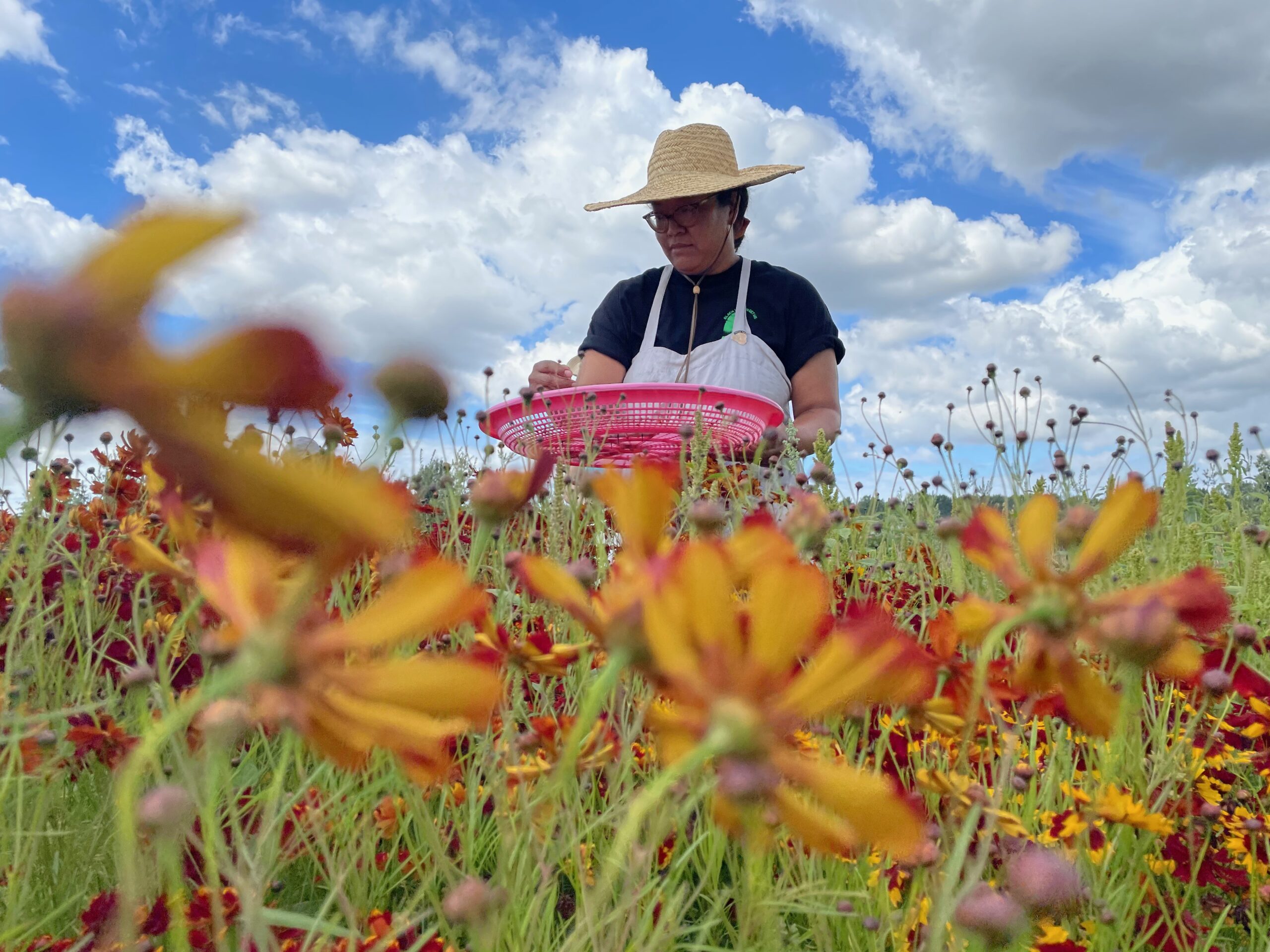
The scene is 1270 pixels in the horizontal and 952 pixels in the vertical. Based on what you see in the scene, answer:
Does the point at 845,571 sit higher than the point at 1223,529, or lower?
lower

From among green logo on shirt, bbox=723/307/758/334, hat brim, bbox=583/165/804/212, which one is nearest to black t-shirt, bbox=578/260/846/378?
green logo on shirt, bbox=723/307/758/334

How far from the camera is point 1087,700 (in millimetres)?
264

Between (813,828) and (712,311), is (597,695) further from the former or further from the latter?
(712,311)

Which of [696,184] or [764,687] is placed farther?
[696,184]

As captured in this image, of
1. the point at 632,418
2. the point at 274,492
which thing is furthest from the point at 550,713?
the point at 632,418

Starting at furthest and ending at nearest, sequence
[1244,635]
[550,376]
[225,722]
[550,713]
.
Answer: [550,376]
[550,713]
[1244,635]
[225,722]

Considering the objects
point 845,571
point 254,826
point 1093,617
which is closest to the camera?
point 1093,617

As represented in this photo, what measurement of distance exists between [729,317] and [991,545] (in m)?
2.11

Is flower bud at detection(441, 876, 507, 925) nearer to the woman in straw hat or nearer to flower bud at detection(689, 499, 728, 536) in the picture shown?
flower bud at detection(689, 499, 728, 536)

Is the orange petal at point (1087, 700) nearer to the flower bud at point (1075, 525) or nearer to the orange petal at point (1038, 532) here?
the orange petal at point (1038, 532)

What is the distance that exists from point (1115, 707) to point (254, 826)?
0.70 m

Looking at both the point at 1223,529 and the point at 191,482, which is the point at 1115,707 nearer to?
the point at 191,482

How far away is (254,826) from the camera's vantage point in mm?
750

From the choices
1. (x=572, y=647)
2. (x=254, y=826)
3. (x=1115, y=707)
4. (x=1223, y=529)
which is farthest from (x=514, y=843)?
(x=1223, y=529)
